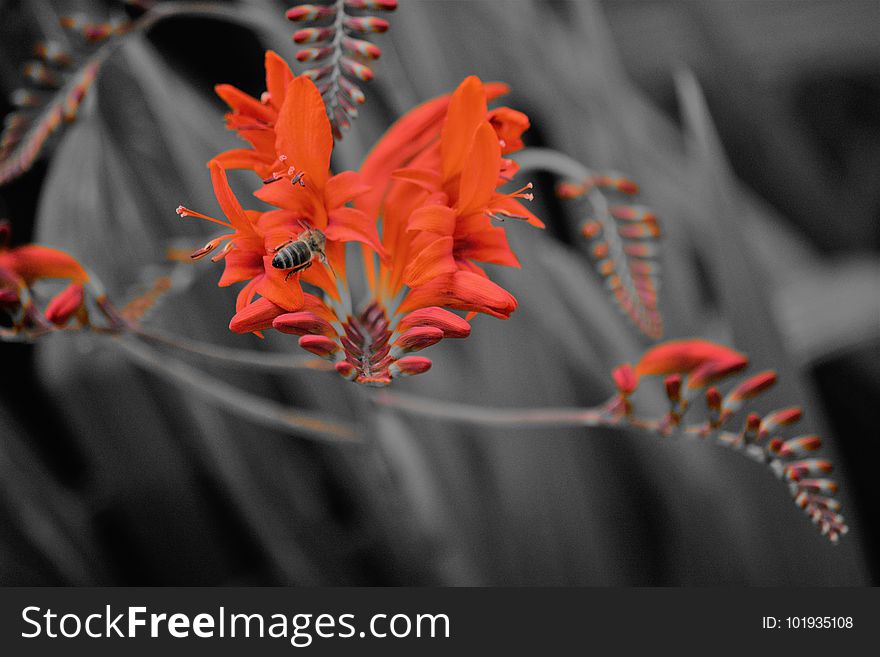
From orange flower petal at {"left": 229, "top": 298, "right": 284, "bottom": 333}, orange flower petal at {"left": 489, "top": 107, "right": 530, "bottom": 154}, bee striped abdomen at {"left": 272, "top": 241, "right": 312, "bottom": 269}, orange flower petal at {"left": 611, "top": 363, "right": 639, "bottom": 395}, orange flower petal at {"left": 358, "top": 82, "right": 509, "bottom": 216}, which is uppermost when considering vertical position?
Result: orange flower petal at {"left": 358, "top": 82, "right": 509, "bottom": 216}

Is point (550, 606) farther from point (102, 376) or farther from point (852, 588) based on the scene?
point (102, 376)

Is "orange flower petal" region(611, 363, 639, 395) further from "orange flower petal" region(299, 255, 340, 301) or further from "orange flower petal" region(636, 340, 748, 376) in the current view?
"orange flower petal" region(299, 255, 340, 301)

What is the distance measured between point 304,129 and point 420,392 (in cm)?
36

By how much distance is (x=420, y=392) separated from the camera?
Answer: 594 mm

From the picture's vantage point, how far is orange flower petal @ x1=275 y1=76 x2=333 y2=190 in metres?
0.24

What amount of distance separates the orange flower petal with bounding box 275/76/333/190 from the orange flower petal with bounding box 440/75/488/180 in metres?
0.04

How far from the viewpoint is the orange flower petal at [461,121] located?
26 cm

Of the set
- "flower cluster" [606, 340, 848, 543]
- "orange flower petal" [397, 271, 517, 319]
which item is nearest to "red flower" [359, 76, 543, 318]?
"orange flower petal" [397, 271, 517, 319]

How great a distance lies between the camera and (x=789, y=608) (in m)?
0.44

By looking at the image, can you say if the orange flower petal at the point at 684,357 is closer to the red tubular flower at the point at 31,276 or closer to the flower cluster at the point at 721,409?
the flower cluster at the point at 721,409

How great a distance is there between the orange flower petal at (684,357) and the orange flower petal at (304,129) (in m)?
0.17

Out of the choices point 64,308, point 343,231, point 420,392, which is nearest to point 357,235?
point 343,231

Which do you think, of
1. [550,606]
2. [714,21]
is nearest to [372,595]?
[550,606]

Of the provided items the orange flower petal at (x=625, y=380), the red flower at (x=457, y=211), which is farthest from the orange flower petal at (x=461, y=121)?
the orange flower petal at (x=625, y=380)
